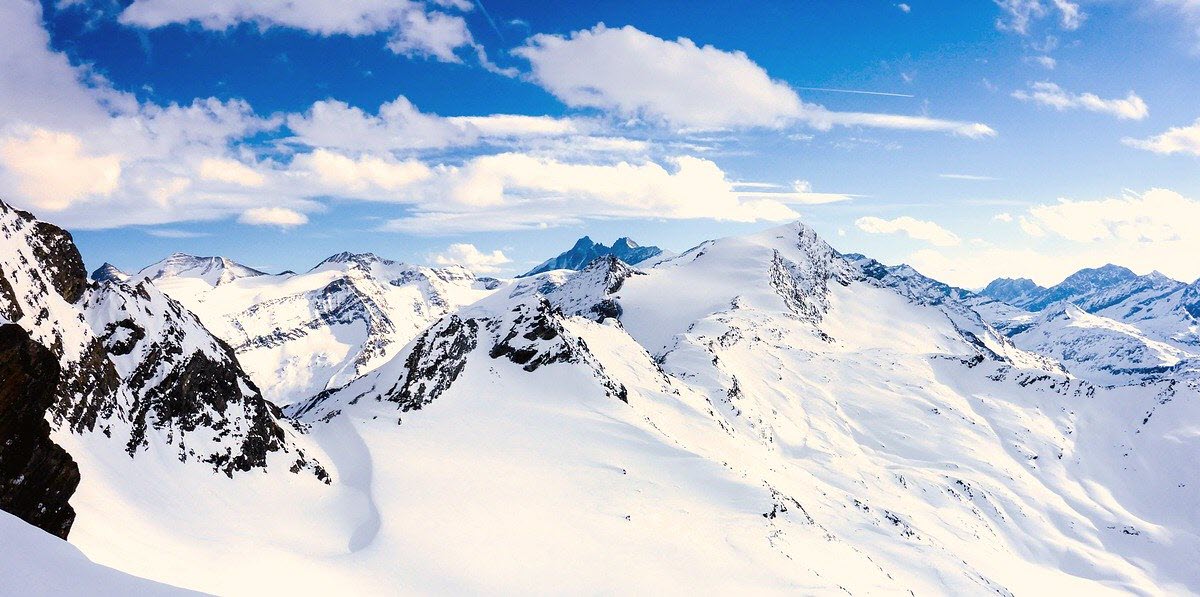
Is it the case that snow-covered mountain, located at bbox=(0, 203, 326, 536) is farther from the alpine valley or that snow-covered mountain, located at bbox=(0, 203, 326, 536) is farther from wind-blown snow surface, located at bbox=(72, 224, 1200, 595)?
wind-blown snow surface, located at bbox=(72, 224, 1200, 595)

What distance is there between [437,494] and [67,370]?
76.5ft

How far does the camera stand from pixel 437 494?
43.6 metres

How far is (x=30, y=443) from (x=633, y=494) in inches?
1454

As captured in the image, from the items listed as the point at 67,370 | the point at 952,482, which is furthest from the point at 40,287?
the point at 952,482

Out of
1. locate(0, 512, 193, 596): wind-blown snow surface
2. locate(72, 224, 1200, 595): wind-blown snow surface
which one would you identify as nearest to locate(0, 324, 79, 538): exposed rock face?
locate(72, 224, 1200, 595): wind-blown snow surface

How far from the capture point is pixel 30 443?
19328mm

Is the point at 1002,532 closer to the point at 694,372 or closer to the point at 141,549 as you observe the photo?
the point at 694,372

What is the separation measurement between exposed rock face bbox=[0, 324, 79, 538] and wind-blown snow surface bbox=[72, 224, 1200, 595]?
3.43m

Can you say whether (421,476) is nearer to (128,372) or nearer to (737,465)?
(128,372)

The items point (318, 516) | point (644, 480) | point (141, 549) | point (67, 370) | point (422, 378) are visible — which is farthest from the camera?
point (422, 378)

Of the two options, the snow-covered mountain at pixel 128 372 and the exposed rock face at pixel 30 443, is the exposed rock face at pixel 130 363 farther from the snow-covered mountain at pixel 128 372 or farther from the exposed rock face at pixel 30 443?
the exposed rock face at pixel 30 443

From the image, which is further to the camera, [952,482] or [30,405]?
[952,482]

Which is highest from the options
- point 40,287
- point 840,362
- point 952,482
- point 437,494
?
point 840,362

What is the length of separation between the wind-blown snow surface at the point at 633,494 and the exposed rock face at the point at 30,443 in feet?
11.3
